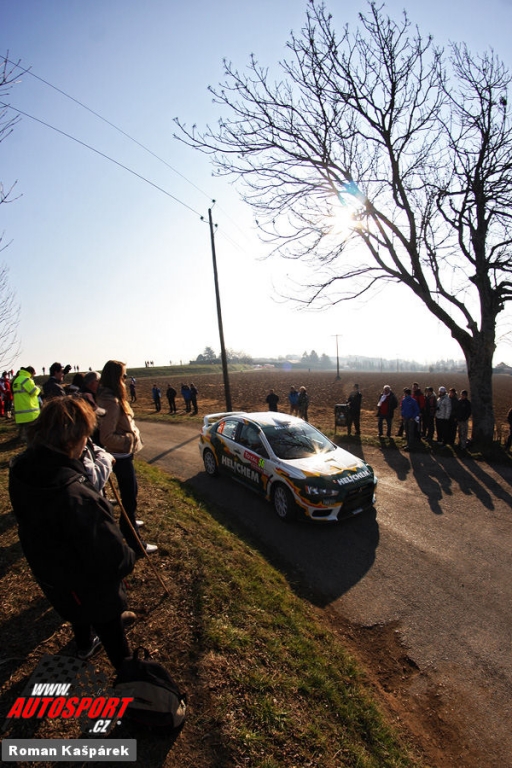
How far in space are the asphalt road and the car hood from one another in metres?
0.90

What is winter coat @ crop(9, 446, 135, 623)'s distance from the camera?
2.12 m

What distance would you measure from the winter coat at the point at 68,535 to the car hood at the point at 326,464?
167 inches

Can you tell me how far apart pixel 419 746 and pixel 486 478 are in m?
7.02

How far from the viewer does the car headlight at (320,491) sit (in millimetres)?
5947

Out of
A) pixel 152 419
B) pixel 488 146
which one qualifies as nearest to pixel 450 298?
pixel 488 146

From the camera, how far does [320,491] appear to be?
19.6 feet

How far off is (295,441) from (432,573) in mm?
3052

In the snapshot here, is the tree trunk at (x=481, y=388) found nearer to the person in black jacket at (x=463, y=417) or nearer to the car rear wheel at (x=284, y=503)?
the person in black jacket at (x=463, y=417)

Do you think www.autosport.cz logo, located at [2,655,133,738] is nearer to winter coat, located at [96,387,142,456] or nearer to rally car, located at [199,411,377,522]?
winter coat, located at [96,387,142,456]

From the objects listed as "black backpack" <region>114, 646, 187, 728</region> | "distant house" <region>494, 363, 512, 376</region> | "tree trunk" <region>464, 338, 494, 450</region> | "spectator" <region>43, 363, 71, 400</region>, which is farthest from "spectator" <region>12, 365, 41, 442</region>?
"distant house" <region>494, 363, 512, 376</region>

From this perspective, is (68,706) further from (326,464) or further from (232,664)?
(326,464)

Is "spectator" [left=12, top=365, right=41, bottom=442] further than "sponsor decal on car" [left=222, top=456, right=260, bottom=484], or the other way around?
"spectator" [left=12, top=365, right=41, bottom=442]

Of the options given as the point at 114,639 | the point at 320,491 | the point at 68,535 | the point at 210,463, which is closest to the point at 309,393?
the point at 210,463

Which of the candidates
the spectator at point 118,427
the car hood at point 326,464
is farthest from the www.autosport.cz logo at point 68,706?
the car hood at point 326,464
